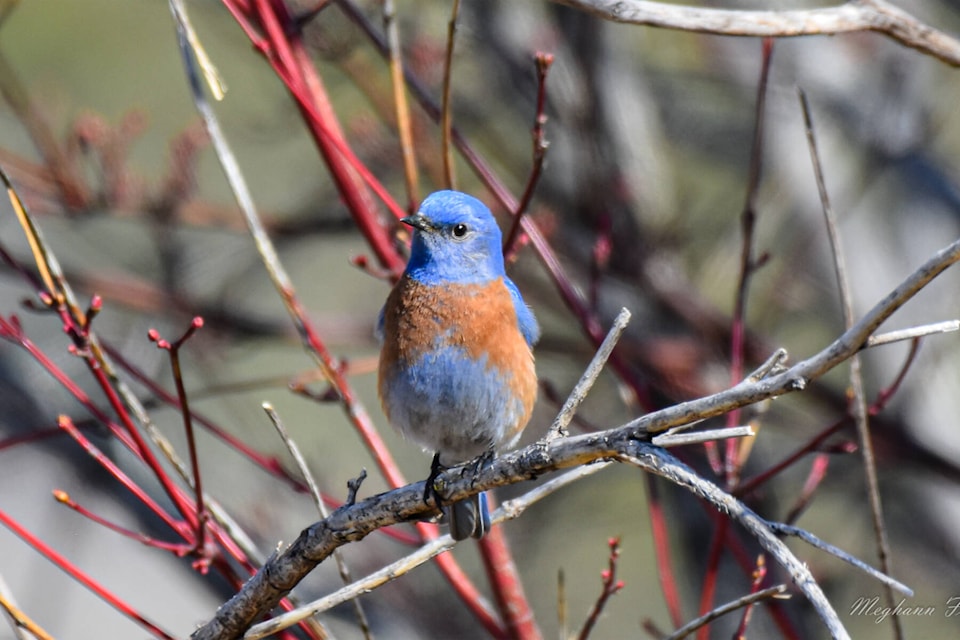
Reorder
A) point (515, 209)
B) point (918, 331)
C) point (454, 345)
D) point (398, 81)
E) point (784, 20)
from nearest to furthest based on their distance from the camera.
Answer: point (918, 331)
point (784, 20)
point (398, 81)
point (515, 209)
point (454, 345)

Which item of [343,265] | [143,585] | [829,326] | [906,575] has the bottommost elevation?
[906,575]

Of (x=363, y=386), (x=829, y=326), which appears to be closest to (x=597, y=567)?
(x=363, y=386)

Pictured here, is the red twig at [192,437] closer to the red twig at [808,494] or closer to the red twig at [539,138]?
the red twig at [539,138]

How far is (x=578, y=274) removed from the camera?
5.51 m

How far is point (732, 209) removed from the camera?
6555 mm

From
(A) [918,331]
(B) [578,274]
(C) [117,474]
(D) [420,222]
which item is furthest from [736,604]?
(B) [578,274]

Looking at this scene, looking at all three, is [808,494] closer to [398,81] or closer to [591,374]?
[591,374]

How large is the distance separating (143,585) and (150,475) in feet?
1.59

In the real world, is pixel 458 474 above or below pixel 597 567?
below

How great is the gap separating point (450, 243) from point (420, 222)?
0.16 metres

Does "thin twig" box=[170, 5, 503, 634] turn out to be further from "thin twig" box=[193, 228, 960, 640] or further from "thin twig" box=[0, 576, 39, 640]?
"thin twig" box=[0, 576, 39, 640]

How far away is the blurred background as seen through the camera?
421 centimetres

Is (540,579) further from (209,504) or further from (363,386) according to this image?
(209,504)

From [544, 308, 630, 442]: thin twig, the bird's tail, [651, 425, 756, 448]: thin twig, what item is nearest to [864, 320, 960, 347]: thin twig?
[651, 425, 756, 448]: thin twig
